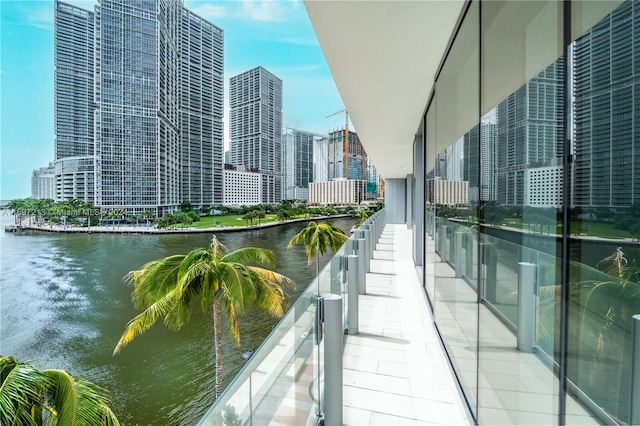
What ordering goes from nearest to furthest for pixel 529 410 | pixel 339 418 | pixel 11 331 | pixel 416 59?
pixel 529 410
pixel 339 418
pixel 416 59
pixel 11 331

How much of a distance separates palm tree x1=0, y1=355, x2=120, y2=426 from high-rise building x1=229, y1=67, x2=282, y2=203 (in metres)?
115

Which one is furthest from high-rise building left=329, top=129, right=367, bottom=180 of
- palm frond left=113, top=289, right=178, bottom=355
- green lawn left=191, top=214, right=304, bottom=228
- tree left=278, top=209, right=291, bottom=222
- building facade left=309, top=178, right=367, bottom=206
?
palm frond left=113, top=289, right=178, bottom=355

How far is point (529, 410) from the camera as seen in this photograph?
4.68 ft

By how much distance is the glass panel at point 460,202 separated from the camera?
2.48 meters

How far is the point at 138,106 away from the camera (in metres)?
82.4

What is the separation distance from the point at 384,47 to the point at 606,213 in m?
2.80

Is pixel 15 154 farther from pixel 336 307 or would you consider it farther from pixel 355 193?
pixel 336 307

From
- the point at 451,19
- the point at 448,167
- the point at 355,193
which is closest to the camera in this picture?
the point at 451,19

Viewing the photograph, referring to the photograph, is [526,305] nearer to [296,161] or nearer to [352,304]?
[352,304]

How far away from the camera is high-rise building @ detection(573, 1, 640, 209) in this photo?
3.09 ft

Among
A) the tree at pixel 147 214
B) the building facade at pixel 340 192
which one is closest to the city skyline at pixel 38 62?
the building facade at pixel 340 192

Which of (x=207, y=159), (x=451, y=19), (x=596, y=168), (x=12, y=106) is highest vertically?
(x=12, y=106)

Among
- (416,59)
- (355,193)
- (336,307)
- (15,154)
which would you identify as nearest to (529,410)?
(336,307)

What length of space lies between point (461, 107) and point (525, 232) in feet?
6.06
